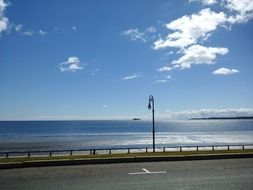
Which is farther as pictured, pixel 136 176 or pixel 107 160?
pixel 107 160

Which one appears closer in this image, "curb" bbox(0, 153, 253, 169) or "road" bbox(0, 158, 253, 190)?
"road" bbox(0, 158, 253, 190)

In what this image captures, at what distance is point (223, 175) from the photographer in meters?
12.3

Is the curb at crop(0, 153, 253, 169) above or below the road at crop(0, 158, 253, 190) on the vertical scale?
above

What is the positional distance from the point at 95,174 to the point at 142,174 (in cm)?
187

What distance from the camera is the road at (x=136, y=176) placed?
34.2ft

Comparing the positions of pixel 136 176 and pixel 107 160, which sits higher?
pixel 107 160

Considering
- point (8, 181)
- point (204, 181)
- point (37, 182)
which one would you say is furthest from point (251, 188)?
point (8, 181)

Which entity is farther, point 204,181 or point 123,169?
point 123,169

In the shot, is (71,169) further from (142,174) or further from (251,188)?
(251,188)

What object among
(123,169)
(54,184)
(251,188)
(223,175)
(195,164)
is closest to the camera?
(251,188)

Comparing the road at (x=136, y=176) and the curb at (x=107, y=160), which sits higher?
the curb at (x=107, y=160)

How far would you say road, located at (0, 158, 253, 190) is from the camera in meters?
10.4

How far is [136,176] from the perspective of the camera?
12227 mm

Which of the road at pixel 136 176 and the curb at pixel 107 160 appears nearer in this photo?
the road at pixel 136 176
